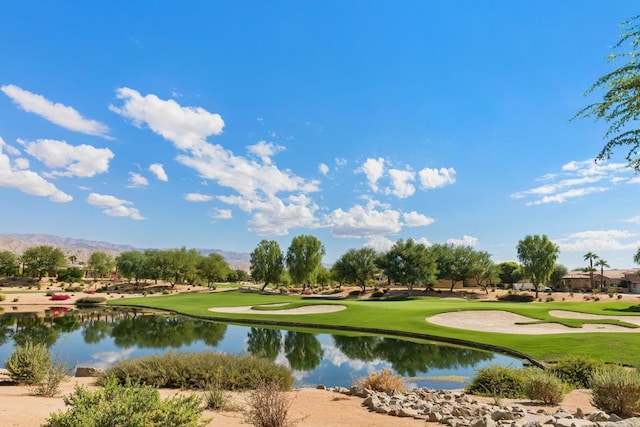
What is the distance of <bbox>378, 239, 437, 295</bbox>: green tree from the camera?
64.4 meters

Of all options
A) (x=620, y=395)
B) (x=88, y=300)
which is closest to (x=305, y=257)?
(x=88, y=300)

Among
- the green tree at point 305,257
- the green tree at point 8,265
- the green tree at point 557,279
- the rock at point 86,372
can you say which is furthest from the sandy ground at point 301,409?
the green tree at point 557,279

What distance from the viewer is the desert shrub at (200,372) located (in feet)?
35.9

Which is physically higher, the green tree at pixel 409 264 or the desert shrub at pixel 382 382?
the green tree at pixel 409 264

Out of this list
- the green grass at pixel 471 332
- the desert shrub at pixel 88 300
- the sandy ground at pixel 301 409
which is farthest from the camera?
the desert shrub at pixel 88 300

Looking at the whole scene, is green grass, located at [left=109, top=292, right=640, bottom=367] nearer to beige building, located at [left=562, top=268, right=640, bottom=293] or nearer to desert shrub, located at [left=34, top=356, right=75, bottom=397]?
desert shrub, located at [left=34, top=356, right=75, bottom=397]

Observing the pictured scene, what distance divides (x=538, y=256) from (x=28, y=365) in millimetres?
64807

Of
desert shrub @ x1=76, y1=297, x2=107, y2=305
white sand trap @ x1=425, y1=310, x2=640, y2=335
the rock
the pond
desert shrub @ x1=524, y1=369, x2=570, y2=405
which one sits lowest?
desert shrub @ x1=76, y1=297, x2=107, y2=305

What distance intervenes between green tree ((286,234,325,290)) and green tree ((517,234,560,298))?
33918 millimetres

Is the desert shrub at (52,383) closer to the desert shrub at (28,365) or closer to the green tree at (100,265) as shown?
the desert shrub at (28,365)

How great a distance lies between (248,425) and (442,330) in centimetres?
2107

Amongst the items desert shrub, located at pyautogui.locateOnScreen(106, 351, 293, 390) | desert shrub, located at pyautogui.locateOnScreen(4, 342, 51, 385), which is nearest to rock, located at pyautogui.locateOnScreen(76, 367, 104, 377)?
desert shrub, located at pyautogui.locateOnScreen(106, 351, 293, 390)

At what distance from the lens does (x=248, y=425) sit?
7.23 metres

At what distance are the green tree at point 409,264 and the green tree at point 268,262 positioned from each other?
20139 mm
